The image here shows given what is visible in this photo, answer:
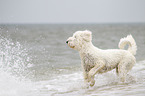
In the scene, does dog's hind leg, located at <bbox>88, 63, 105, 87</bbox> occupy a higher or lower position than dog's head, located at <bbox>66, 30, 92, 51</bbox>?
lower

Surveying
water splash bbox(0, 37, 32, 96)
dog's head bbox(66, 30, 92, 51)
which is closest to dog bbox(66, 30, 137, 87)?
dog's head bbox(66, 30, 92, 51)

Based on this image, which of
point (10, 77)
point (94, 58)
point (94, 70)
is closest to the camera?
point (94, 70)

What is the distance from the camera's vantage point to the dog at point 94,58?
6348 mm

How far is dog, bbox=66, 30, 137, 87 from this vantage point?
20.8 feet

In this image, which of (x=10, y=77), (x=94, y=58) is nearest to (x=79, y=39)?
(x=94, y=58)

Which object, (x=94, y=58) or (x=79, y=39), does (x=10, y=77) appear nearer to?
(x=79, y=39)

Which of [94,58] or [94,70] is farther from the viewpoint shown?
[94,58]

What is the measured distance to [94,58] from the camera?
6.41m

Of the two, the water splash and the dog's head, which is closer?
the dog's head

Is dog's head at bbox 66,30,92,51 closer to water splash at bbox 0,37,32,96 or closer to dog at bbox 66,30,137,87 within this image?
dog at bbox 66,30,137,87

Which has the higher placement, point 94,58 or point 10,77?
point 94,58

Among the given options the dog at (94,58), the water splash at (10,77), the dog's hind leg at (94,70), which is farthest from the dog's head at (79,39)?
the water splash at (10,77)

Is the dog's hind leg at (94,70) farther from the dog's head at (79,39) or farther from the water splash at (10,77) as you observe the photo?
the water splash at (10,77)

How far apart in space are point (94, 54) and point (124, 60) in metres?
1.07
